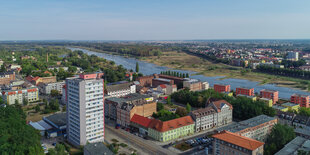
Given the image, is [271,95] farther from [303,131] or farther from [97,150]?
[97,150]

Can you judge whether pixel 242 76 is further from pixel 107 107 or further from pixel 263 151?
pixel 263 151

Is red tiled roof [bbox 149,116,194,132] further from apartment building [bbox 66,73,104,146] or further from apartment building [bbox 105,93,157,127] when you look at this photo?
apartment building [bbox 66,73,104,146]

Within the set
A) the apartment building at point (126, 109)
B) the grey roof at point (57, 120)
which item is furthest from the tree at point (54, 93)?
the apartment building at point (126, 109)

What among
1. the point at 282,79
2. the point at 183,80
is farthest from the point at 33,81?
the point at 282,79

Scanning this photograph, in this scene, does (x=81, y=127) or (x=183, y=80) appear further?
(x=183, y=80)

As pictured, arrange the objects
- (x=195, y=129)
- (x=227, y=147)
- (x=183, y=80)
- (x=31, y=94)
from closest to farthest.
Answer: (x=227, y=147)
(x=195, y=129)
(x=31, y=94)
(x=183, y=80)

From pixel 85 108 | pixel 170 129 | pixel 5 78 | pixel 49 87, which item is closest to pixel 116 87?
pixel 49 87

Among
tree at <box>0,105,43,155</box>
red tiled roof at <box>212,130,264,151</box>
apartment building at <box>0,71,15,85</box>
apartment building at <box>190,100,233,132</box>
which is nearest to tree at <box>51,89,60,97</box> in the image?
apartment building at <box>0,71,15,85</box>
